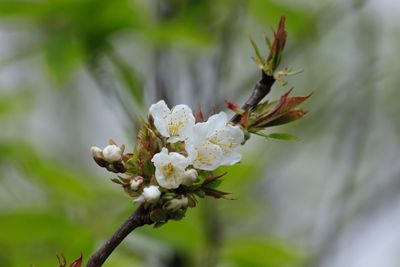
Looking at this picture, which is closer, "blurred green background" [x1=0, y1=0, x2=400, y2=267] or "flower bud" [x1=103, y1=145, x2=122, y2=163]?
"flower bud" [x1=103, y1=145, x2=122, y2=163]

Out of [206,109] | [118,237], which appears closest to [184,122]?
[118,237]

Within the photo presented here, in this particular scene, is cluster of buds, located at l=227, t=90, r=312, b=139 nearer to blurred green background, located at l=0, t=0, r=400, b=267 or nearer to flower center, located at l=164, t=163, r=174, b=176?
flower center, located at l=164, t=163, r=174, b=176

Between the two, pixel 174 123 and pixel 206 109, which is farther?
pixel 206 109

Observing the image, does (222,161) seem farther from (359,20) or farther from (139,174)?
(359,20)

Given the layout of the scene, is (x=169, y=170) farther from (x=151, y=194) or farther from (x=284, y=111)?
(x=284, y=111)

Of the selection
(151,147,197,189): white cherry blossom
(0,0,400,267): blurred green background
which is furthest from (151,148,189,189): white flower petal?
(0,0,400,267): blurred green background

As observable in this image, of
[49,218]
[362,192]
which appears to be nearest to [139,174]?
[49,218]
